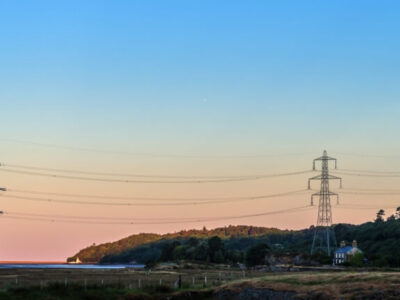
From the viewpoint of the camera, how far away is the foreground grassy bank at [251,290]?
202ft

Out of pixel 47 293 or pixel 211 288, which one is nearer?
pixel 47 293

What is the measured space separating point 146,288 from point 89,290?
355 inches

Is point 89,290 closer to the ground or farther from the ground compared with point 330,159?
closer to the ground

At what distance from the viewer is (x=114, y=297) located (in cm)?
7400

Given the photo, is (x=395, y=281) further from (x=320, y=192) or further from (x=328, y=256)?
(x=328, y=256)

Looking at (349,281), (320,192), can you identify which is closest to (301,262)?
(320,192)

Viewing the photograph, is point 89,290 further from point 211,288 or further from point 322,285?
point 322,285

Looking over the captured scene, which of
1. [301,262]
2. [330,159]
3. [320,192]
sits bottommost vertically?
[301,262]

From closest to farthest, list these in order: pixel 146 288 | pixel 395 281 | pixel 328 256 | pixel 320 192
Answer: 1. pixel 395 281
2. pixel 146 288
3. pixel 320 192
4. pixel 328 256

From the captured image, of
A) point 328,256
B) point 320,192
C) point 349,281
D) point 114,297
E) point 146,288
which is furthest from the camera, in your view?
point 328,256

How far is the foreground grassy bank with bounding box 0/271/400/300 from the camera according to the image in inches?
2429

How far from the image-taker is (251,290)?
250 ft

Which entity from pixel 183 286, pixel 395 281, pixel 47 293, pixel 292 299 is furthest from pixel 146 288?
pixel 395 281

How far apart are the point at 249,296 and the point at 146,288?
16435mm
